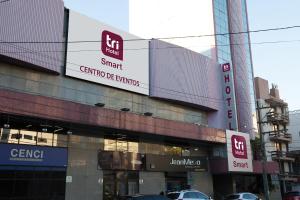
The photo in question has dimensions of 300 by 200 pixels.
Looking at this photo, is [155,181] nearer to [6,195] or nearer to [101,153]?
[101,153]

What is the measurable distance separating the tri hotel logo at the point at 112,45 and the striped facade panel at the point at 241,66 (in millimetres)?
21973

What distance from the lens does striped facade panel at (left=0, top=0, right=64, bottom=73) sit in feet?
78.1

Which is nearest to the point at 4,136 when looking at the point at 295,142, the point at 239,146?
the point at 239,146

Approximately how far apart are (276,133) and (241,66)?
1513 centimetres

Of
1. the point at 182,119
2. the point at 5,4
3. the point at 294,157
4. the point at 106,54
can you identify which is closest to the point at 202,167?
the point at 182,119

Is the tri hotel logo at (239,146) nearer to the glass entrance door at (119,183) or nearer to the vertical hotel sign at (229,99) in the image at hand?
the vertical hotel sign at (229,99)

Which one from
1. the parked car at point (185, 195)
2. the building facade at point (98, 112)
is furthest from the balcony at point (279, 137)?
the parked car at point (185, 195)

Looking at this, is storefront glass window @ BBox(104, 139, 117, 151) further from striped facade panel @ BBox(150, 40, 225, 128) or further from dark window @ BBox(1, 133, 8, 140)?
dark window @ BBox(1, 133, 8, 140)

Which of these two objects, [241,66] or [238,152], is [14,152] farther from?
[241,66]

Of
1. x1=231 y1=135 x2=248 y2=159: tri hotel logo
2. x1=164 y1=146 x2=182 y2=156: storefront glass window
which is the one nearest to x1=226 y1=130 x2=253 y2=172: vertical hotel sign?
x1=231 y1=135 x2=248 y2=159: tri hotel logo

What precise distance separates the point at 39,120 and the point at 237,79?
103ft

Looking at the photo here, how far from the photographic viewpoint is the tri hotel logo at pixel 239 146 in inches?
1521

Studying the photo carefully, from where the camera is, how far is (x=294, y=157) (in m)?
66.0

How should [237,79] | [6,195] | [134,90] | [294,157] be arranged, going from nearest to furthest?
[6,195] → [134,90] → [237,79] → [294,157]
